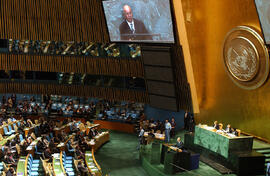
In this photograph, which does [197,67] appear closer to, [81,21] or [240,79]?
[240,79]

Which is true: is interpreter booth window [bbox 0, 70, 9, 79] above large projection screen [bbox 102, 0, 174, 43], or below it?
below

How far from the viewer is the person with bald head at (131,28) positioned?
52.0ft

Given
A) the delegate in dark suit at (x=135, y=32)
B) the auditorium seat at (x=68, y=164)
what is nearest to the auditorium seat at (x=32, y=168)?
the auditorium seat at (x=68, y=164)

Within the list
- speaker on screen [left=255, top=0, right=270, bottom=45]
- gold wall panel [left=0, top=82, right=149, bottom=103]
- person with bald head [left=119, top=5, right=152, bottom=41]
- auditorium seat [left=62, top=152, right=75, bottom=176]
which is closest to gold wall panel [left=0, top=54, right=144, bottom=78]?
gold wall panel [left=0, top=82, right=149, bottom=103]

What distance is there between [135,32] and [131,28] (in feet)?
0.85

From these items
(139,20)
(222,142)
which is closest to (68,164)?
(222,142)

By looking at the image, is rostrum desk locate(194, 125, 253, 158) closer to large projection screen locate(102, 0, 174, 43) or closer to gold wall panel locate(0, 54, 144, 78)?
large projection screen locate(102, 0, 174, 43)

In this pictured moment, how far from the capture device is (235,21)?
13727mm

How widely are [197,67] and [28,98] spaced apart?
13.3m

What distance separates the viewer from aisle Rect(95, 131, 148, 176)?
1405cm

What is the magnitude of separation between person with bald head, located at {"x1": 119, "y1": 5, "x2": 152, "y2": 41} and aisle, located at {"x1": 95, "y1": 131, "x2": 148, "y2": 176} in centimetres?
497

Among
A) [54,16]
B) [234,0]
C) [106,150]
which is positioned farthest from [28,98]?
[234,0]

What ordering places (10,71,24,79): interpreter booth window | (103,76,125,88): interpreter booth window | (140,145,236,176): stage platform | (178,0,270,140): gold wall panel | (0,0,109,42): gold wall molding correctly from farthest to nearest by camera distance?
1. (10,71,24,79): interpreter booth window
2. (103,76,125,88): interpreter booth window
3. (0,0,109,42): gold wall molding
4. (178,0,270,140): gold wall panel
5. (140,145,236,176): stage platform

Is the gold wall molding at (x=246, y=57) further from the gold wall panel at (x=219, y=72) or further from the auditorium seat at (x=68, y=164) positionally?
the auditorium seat at (x=68, y=164)
